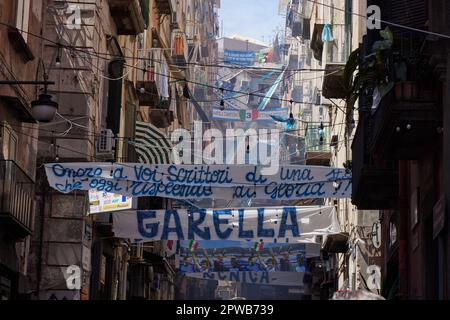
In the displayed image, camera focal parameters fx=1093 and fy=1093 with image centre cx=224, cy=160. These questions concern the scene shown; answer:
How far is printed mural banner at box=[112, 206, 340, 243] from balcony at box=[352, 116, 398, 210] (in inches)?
212

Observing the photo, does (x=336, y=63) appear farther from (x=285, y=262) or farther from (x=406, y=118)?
(x=406, y=118)

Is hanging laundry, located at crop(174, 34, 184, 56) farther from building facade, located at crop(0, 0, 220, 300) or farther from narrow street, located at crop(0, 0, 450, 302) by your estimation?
building facade, located at crop(0, 0, 220, 300)

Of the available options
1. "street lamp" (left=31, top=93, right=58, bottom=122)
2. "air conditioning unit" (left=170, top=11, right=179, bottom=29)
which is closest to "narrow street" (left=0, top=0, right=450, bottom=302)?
"street lamp" (left=31, top=93, right=58, bottom=122)

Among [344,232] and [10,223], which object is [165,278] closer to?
[344,232]

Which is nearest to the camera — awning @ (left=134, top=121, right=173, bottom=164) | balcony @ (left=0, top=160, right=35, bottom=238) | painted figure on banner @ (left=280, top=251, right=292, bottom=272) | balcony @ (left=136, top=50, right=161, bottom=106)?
balcony @ (left=0, top=160, right=35, bottom=238)

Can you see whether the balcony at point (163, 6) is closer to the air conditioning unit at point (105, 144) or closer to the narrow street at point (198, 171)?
the narrow street at point (198, 171)

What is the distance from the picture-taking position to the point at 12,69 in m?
19.2

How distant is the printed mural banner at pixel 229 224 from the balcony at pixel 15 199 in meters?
6.34

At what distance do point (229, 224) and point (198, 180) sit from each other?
280 cm

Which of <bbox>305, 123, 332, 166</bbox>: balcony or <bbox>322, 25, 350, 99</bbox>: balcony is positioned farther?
<bbox>305, 123, 332, 166</bbox>: balcony

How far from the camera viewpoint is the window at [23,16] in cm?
1930

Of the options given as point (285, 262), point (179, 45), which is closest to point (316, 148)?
point (285, 262)

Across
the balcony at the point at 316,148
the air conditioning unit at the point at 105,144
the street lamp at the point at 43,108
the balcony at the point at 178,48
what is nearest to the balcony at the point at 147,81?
the balcony at the point at 316,148

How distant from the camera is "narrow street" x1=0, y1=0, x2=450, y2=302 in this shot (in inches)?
584
